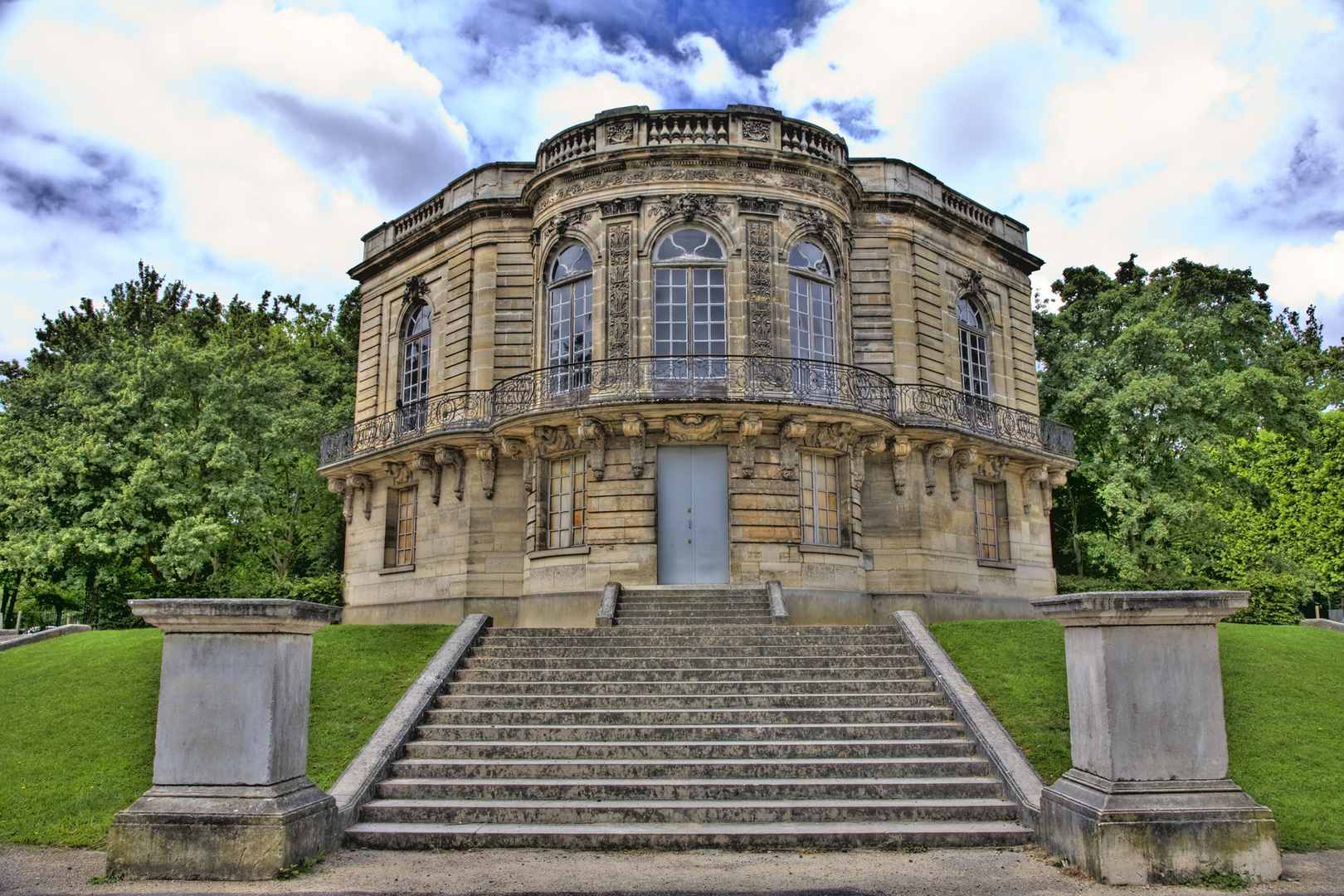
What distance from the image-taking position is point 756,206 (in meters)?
19.6

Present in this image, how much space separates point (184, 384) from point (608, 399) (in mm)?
13527

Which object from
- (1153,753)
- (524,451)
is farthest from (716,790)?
(524,451)

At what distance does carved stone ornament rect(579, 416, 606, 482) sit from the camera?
18.3m

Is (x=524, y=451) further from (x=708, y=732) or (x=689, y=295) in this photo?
(x=708, y=732)

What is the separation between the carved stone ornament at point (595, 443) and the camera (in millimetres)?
18328

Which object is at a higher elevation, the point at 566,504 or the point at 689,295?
the point at 689,295

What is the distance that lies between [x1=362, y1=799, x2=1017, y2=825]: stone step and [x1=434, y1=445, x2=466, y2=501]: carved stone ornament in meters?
12.1

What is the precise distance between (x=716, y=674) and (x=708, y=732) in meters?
1.77

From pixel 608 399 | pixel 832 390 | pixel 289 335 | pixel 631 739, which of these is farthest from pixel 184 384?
pixel 631 739

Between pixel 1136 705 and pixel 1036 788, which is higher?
pixel 1136 705

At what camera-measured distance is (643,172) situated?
1975 cm

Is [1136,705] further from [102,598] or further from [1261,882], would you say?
[102,598]

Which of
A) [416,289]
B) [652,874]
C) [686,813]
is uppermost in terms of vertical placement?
[416,289]

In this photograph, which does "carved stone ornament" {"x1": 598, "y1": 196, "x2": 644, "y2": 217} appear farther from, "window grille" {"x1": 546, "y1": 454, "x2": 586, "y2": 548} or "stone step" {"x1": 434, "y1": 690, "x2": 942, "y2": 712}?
"stone step" {"x1": 434, "y1": 690, "x2": 942, "y2": 712}
